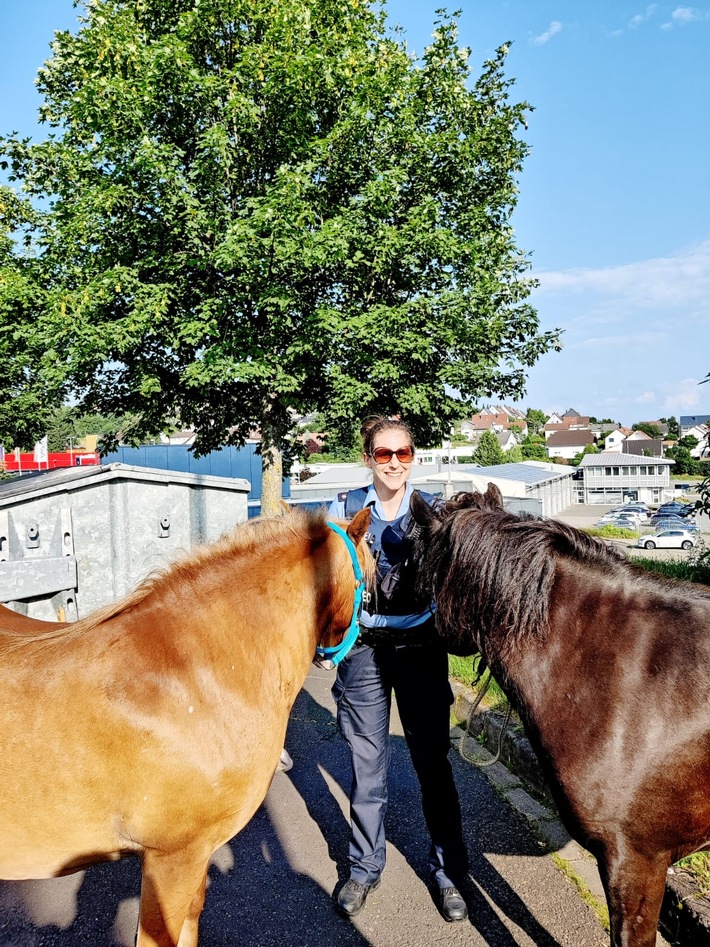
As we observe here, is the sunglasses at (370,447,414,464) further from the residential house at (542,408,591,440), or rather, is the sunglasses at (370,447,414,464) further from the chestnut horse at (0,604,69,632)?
the residential house at (542,408,591,440)

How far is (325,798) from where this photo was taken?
3.76 m

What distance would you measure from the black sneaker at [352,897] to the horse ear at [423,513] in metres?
1.69

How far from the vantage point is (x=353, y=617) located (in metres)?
2.32

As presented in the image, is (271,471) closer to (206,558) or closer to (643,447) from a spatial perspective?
(206,558)

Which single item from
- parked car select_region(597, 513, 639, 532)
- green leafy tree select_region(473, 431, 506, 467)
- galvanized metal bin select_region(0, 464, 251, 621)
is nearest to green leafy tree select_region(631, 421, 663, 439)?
green leafy tree select_region(473, 431, 506, 467)

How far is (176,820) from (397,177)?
10.6m

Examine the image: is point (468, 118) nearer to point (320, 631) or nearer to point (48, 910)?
point (320, 631)

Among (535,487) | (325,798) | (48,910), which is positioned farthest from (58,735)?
(535,487)

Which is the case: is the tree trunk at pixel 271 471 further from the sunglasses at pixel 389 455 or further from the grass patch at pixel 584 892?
the grass patch at pixel 584 892

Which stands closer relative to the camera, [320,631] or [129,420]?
[320,631]

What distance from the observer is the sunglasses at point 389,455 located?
9.07ft

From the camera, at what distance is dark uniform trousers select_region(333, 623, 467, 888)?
2.71m

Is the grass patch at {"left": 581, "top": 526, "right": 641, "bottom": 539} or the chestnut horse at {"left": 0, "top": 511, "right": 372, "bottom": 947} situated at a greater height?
the chestnut horse at {"left": 0, "top": 511, "right": 372, "bottom": 947}

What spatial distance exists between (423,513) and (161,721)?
3.84 feet
